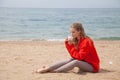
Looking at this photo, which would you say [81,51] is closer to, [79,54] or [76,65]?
[79,54]

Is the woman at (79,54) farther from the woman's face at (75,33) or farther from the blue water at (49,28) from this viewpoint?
the blue water at (49,28)

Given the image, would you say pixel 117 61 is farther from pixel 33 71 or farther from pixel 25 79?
pixel 25 79

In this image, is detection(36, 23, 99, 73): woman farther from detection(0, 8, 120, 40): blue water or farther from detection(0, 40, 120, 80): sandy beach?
detection(0, 8, 120, 40): blue water

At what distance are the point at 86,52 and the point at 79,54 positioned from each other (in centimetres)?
15

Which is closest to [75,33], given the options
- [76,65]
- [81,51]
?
[81,51]

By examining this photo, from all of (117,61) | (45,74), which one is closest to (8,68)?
(45,74)

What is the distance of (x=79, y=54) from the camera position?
602 cm

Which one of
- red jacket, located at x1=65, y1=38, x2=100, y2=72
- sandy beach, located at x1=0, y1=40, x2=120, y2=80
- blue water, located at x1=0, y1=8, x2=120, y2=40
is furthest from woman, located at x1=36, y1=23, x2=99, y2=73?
blue water, located at x1=0, y1=8, x2=120, y2=40

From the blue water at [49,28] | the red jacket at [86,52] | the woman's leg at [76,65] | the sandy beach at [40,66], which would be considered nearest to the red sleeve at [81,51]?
the red jacket at [86,52]

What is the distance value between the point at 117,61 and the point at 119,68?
91 cm

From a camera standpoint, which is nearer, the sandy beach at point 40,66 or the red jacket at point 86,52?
the sandy beach at point 40,66

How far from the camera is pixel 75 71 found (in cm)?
632

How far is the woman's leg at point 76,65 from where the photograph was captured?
238 inches

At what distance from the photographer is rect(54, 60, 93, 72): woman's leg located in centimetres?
605
